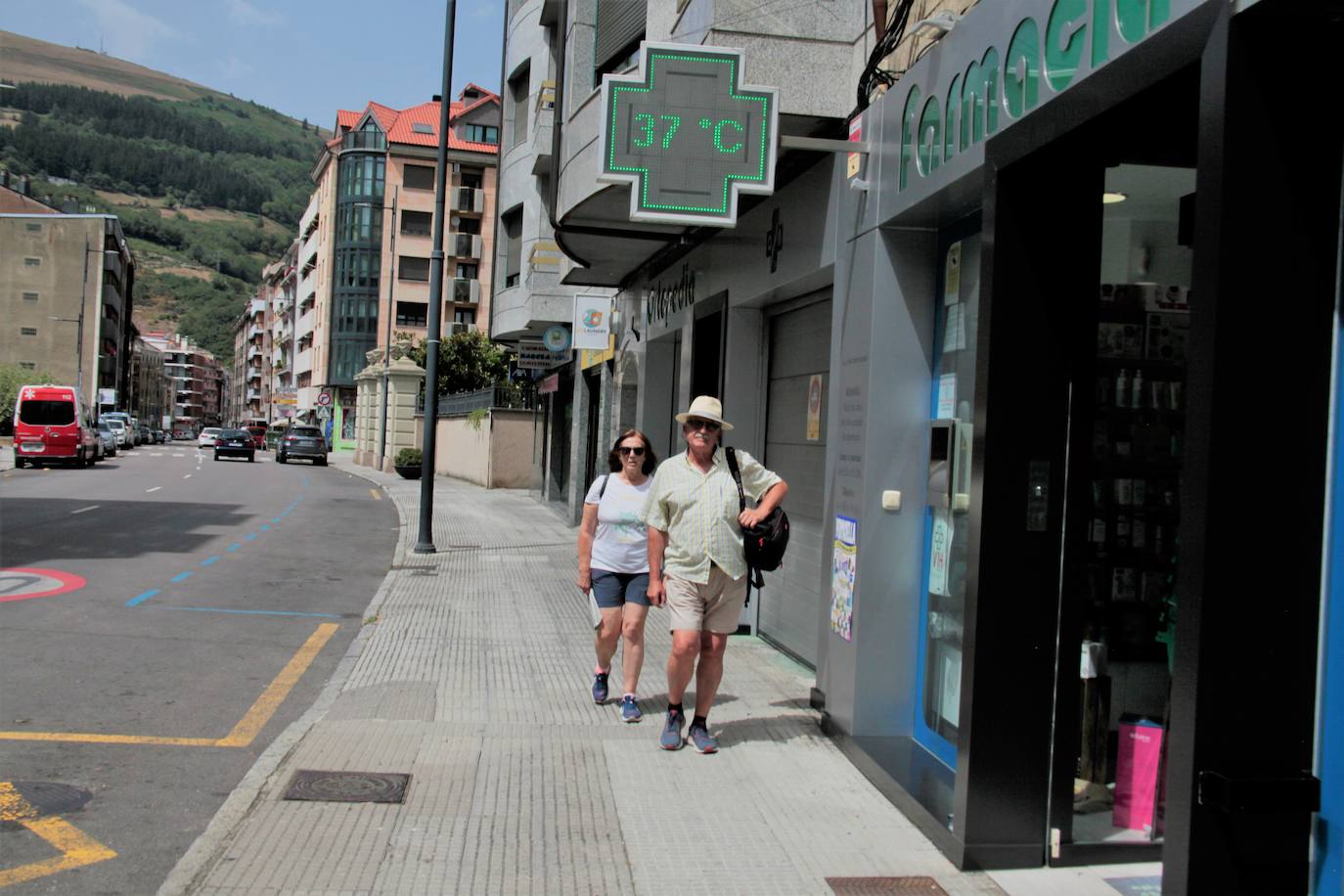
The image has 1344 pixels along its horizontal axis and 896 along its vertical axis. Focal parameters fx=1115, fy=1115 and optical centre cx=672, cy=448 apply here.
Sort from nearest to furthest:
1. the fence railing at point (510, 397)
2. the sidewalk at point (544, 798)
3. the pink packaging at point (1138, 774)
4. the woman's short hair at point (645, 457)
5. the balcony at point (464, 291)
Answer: the sidewalk at point (544, 798)
the pink packaging at point (1138, 774)
the woman's short hair at point (645, 457)
the fence railing at point (510, 397)
the balcony at point (464, 291)

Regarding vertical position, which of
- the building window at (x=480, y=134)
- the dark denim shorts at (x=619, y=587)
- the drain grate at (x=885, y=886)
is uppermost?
the building window at (x=480, y=134)

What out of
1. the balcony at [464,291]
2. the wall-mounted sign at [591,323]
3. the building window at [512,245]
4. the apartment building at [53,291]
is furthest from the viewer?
the apartment building at [53,291]

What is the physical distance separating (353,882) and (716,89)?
5.07 metres

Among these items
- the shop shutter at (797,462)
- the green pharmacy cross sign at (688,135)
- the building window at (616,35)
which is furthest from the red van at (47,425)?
the green pharmacy cross sign at (688,135)

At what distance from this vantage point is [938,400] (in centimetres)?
608

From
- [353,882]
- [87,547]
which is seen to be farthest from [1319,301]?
[87,547]

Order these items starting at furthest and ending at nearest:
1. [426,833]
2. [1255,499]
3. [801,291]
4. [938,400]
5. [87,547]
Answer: [87,547], [801,291], [938,400], [426,833], [1255,499]

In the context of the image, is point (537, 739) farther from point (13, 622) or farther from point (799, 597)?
point (13, 622)

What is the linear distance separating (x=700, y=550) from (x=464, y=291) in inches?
2502

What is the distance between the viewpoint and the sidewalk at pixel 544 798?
428 cm

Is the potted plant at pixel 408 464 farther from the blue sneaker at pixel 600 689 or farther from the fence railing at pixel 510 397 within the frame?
the blue sneaker at pixel 600 689

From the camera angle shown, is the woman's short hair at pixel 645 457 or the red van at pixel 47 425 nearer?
the woman's short hair at pixel 645 457

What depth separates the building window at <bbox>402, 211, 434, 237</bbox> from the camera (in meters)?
71.2

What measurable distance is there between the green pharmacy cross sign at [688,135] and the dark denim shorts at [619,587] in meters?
2.26
